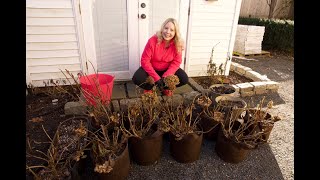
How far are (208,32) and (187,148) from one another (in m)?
2.56

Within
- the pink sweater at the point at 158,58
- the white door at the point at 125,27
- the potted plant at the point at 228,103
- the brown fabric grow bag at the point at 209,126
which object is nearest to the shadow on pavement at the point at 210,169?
the brown fabric grow bag at the point at 209,126

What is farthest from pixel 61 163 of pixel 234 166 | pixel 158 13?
pixel 158 13

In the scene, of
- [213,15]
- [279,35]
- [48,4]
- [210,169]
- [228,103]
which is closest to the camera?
[210,169]

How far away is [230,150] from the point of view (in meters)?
2.46

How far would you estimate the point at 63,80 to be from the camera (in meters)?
3.84

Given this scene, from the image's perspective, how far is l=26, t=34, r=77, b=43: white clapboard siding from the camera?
3510 millimetres

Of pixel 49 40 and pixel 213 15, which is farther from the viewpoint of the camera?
pixel 213 15

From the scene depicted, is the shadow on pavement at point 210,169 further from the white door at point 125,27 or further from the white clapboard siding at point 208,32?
the white clapboard siding at point 208,32

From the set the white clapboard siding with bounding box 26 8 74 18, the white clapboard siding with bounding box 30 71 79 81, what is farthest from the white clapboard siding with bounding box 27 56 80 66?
the white clapboard siding with bounding box 26 8 74 18

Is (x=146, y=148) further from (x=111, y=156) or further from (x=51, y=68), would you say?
(x=51, y=68)
